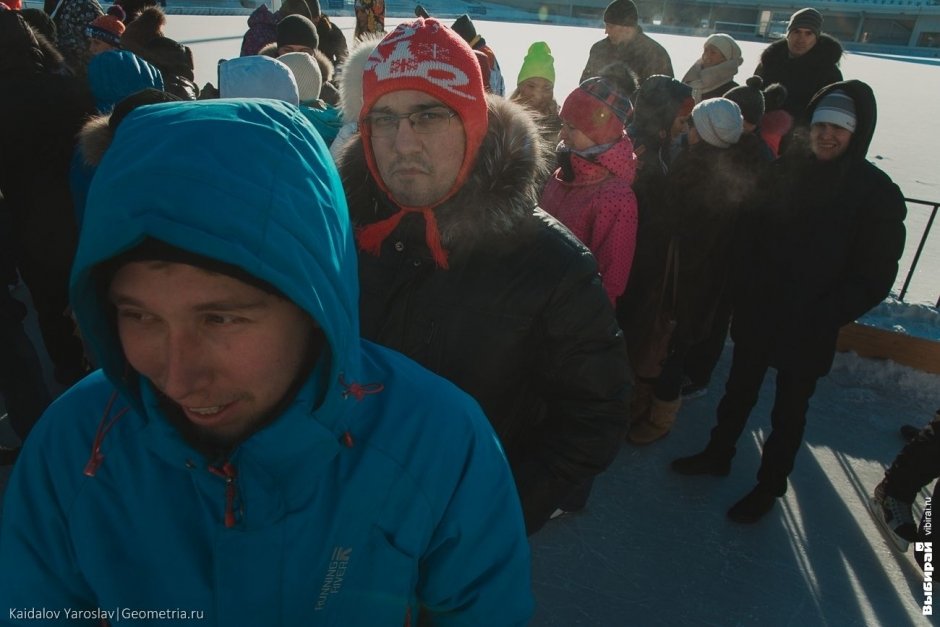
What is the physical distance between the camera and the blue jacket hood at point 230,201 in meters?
0.64

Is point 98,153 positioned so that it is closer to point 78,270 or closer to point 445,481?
point 78,270

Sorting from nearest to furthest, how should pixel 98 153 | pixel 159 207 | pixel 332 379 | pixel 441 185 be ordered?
pixel 159 207 < pixel 332 379 < pixel 441 185 < pixel 98 153

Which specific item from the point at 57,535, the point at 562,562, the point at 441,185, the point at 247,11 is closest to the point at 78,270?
the point at 57,535

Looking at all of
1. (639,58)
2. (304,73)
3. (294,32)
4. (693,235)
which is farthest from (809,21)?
(294,32)

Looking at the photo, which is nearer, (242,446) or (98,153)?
(242,446)

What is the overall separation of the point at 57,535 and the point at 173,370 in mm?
341

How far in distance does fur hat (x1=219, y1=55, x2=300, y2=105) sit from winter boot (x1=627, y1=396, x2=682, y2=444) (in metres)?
2.41

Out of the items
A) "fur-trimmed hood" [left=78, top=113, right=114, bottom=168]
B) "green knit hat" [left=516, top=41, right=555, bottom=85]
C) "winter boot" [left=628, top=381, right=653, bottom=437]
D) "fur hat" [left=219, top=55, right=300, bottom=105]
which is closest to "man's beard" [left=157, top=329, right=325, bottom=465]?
"fur-trimmed hood" [left=78, top=113, right=114, bottom=168]

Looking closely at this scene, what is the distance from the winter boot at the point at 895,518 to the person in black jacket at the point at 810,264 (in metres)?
0.42

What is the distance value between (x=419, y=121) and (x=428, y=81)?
96 mm

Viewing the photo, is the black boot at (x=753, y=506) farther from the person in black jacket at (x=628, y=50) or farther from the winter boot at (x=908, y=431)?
the person in black jacket at (x=628, y=50)

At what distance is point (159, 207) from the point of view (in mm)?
636

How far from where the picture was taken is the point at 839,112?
7.39ft

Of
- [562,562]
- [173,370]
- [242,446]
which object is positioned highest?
[173,370]
